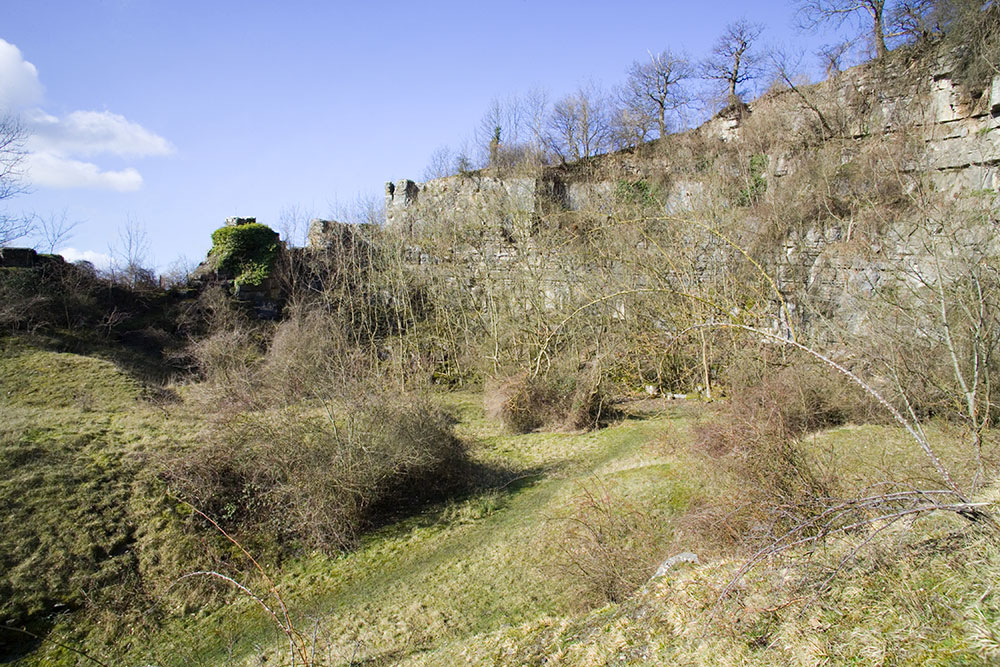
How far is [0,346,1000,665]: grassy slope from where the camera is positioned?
11.9 ft

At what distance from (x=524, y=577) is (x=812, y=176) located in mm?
18384

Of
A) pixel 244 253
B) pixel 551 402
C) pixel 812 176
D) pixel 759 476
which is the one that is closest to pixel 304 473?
pixel 759 476

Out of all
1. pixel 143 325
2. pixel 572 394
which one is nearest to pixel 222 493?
pixel 572 394

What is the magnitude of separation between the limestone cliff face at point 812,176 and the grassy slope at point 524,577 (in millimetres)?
6068

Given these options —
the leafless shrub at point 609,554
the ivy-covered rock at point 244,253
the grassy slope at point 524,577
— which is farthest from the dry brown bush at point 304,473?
the ivy-covered rock at point 244,253

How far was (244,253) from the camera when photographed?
26203 mm

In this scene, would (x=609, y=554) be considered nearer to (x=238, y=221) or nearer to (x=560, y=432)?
(x=560, y=432)

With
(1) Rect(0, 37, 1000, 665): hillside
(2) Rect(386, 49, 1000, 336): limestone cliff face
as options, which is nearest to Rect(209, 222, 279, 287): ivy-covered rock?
(1) Rect(0, 37, 1000, 665): hillside

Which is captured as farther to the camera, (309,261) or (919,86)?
(309,261)

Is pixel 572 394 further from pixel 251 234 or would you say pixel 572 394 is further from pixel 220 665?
pixel 251 234

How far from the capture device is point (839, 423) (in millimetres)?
11852

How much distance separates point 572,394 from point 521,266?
7808mm

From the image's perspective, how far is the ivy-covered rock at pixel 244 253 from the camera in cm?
2584

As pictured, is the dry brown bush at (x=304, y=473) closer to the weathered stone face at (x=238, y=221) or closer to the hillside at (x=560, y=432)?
the hillside at (x=560, y=432)
